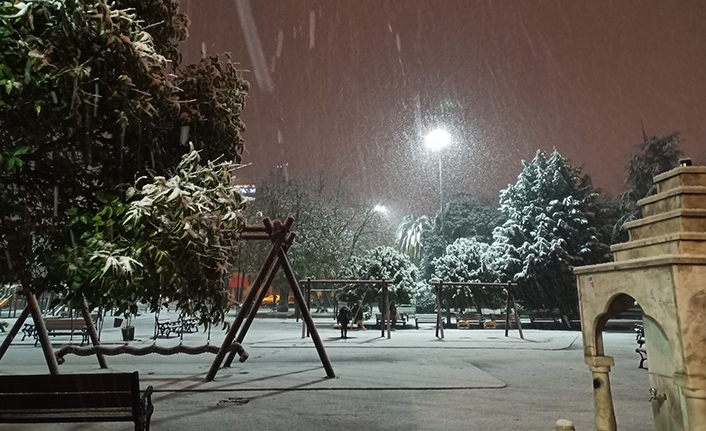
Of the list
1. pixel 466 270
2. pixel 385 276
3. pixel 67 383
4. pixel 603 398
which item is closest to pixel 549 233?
pixel 466 270

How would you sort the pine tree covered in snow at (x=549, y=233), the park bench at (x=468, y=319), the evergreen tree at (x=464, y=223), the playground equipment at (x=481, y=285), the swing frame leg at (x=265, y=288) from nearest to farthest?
the swing frame leg at (x=265, y=288) → the playground equipment at (x=481, y=285) → the park bench at (x=468, y=319) → the pine tree covered in snow at (x=549, y=233) → the evergreen tree at (x=464, y=223)

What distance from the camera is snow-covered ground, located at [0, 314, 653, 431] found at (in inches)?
296

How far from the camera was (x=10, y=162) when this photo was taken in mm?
4500

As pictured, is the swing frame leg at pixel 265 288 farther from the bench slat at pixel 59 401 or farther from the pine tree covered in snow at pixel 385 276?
the pine tree covered in snow at pixel 385 276

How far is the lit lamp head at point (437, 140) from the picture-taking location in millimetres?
36031

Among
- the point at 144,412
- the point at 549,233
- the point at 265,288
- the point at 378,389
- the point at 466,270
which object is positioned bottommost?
the point at 378,389

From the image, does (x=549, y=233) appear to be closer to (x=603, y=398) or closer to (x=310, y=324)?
(x=310, y=324)

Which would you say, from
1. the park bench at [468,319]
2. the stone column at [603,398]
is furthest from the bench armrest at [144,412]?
the park bench at [468,319]

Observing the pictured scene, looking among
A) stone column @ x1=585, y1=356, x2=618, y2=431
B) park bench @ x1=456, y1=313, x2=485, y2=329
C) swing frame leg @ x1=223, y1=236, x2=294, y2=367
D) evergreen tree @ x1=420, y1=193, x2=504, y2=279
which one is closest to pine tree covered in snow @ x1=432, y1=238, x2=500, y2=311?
park bench @ x1=456, y1=313, x2=485, y2=329

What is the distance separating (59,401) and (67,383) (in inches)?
8.0

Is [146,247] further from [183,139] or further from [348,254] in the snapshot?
[348,254]

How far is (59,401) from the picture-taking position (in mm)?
5730

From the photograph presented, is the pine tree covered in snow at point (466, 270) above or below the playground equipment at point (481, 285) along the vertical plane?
above

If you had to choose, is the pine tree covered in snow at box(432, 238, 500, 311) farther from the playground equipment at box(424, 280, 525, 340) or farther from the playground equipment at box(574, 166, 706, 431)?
the playground equipment at box(574, 166, 706, 431)
